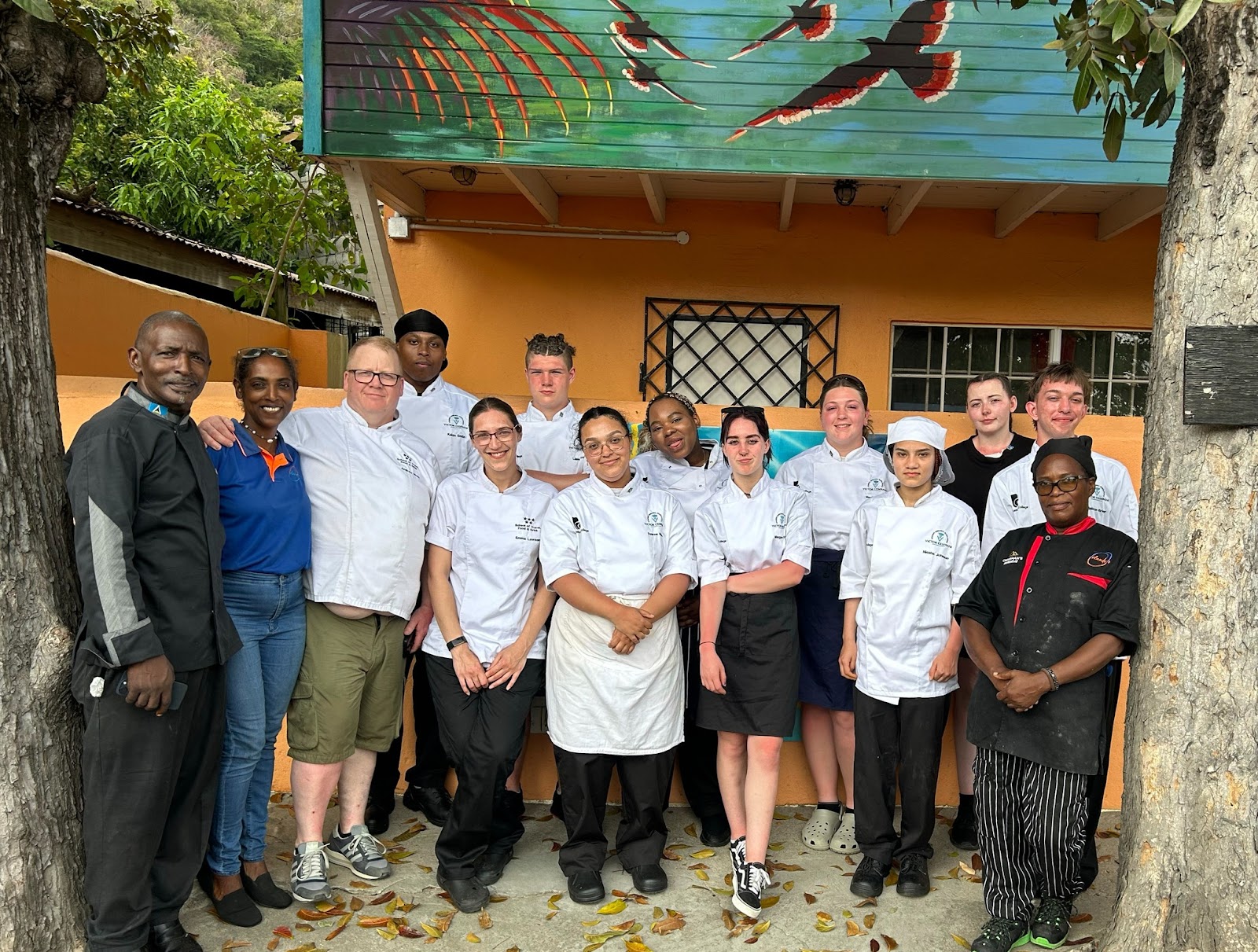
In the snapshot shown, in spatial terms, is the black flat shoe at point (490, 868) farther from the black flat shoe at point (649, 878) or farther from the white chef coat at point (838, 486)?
the white chef coat at point (838, 486)

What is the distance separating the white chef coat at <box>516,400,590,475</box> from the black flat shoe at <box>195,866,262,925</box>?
2050 millimetres

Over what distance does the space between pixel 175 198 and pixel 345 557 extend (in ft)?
51.4

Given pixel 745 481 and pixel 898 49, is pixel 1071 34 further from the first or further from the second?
pixel 898 49

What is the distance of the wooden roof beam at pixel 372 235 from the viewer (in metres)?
5.94

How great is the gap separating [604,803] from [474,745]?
55 centimetres

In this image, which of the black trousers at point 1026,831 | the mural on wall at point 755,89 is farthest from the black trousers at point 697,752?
the mural on wall at point 755,89

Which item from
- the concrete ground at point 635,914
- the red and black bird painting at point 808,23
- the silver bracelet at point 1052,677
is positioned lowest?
the concrete ground at point 635,914

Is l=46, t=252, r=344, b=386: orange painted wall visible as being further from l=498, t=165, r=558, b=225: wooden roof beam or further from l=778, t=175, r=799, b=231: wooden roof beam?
l=778, t=175, r=799, b=231: wooden roof beam

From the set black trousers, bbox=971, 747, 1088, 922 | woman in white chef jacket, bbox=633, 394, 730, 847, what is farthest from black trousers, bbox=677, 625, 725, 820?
black trousers, bbox=971, 747, 1088, 922

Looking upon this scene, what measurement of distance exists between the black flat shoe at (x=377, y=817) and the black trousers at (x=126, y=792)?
1204 millimetres

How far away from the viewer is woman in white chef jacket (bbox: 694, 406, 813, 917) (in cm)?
372

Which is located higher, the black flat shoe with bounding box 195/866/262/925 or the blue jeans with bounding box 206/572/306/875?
the blue jeans with bounding box 206/572/306/875

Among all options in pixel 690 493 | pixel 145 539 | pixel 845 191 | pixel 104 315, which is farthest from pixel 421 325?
pixel 104 315

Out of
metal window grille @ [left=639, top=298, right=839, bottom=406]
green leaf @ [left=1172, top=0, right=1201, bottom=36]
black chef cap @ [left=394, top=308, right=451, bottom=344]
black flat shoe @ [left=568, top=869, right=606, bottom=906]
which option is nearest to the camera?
green leaf @ [left=1172, top=0, right=1201, bottom=36]
